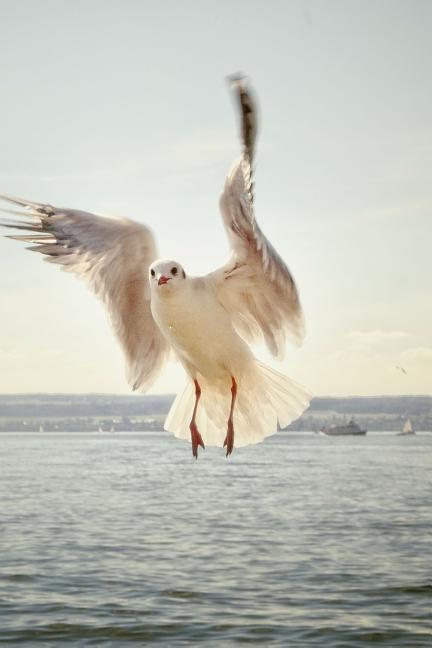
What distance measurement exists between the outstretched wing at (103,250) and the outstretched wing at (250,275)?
75 centimetres

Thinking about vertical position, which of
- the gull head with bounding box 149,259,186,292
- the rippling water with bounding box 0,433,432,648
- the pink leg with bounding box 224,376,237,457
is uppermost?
the gull head with bounding box 149,259,186,292

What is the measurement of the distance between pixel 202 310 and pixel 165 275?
0.40 m

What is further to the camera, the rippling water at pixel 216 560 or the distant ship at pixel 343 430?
the distant ship at pixel 343 430

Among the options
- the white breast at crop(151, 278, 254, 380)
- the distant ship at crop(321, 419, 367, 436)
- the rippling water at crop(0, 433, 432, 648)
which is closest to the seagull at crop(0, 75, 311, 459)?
the white breast at crop(151, 278, 254, 380)

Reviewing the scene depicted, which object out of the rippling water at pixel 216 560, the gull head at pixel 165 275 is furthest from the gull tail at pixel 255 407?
the rippling water at pixel 216 560

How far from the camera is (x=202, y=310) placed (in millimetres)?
6203

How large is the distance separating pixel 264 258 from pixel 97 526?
46.2 m

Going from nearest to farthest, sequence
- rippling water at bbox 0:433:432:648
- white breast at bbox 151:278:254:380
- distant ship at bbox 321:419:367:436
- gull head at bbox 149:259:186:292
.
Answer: gull head at bbox 149:259:186:292 → white breast at bbox 151:278:254:380 → rippling water at bbox 0:433:432:648 → distant ship at bbox 321:419:367:436

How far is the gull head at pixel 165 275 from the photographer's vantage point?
19.4ft

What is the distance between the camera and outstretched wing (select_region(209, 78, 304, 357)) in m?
5.56

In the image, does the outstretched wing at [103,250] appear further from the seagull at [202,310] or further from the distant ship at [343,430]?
the distant ship at [343,430]

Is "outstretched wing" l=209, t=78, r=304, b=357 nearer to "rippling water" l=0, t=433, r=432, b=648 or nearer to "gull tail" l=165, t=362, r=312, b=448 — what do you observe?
"gull tail" l=165, t=362, r=312, b=448

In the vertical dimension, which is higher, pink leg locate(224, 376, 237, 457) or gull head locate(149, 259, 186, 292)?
gull head locate(149, 259, 186, 292)

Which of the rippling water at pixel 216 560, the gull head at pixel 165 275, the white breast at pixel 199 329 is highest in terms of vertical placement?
the gull head at pixel 165 275
